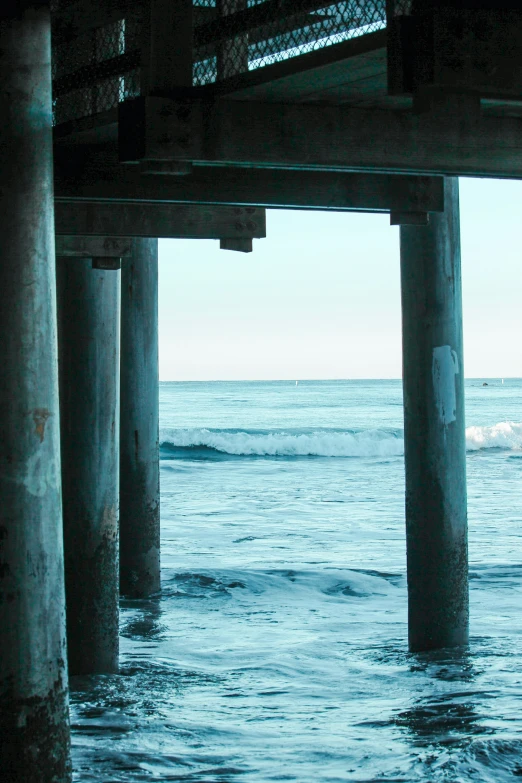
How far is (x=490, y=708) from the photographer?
6938 mm

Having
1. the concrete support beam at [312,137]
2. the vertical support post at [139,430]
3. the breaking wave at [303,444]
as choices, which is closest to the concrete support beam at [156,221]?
the vertical support post at [139,430]

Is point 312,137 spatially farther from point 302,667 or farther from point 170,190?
point 302,667

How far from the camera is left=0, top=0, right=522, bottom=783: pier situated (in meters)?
4.30

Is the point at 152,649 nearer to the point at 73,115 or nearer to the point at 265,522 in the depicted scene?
the point at 73,115

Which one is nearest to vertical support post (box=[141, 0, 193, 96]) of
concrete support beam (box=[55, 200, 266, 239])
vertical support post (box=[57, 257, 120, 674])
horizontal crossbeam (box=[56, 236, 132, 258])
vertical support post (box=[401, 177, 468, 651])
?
concrete support beam (box=[55, 200, 266, 239])

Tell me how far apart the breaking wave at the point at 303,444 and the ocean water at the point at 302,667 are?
50.1 feet

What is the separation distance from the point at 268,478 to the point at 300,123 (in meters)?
21.8

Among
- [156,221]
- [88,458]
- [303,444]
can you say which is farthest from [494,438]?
[88,458]

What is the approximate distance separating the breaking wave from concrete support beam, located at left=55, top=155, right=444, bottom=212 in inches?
1051

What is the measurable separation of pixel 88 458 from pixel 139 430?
304 cm

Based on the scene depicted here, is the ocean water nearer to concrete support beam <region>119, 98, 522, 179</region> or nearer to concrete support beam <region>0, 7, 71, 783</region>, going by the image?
concrete support beam <region>0, 7, 71, 783</region>

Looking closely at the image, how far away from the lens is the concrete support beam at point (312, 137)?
5.16 m

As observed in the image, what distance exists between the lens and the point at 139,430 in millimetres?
10438

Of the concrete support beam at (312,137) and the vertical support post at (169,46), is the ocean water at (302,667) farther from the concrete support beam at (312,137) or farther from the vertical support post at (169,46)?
the vertical support post at (169,46)
